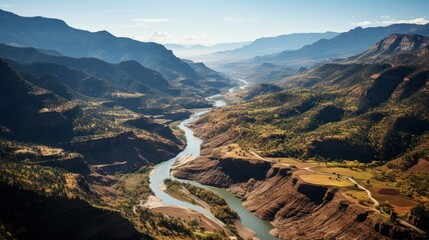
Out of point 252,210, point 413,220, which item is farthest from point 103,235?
point 413,220

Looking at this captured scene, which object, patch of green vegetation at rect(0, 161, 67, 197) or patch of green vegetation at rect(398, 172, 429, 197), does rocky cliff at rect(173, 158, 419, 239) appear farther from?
patch of green vegetation at rect(0, 161, 67, 197)

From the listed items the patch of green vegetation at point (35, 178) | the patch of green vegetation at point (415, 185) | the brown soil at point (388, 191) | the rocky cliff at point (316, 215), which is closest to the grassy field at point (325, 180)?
the rocky cliff at point (316, 215)

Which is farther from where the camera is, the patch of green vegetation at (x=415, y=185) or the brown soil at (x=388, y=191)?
the brown soil at (x=388, y=191)

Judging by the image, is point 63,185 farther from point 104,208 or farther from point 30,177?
point 104,208

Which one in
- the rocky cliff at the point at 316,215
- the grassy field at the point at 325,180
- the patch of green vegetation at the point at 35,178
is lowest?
the rocky cliff at the point at 316,215

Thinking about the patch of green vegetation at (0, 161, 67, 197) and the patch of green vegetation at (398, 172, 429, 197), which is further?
the patch of green vegetation at (398, 172, 429, 197)

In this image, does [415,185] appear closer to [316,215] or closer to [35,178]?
[316,215]

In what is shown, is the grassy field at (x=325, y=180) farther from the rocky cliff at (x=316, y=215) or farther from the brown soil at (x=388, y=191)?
the brown soil at (x=388, y=191)

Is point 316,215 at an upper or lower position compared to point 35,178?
lower

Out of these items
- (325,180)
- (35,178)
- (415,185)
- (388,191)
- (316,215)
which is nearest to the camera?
(35,178)

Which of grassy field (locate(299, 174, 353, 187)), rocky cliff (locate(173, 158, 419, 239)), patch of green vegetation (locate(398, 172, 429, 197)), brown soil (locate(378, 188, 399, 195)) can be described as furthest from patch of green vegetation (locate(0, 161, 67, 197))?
patch of green vegetation (locate(398, 172, 429, 197))

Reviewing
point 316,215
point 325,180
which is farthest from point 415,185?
point 316,215
